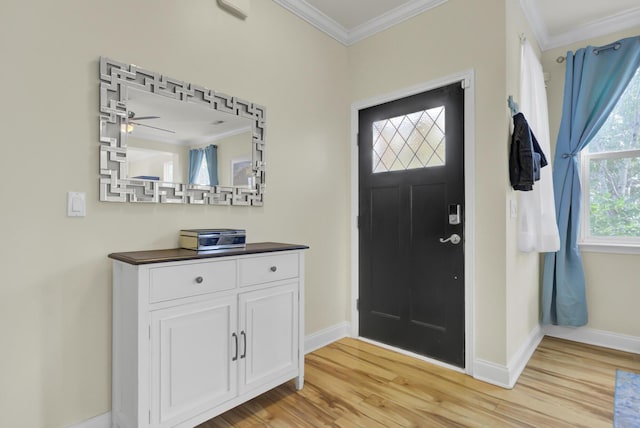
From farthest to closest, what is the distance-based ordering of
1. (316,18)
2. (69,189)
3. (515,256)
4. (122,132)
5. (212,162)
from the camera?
(316,18), (515,256), (212,162), (122,132), (69,189)

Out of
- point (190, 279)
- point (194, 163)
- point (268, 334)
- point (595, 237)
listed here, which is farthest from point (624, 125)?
point (190, 279)

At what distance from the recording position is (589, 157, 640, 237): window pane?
2736 mm

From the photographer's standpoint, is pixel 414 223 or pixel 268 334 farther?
pixel 414 223

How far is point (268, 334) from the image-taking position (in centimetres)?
191

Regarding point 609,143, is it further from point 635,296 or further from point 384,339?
point 384,339

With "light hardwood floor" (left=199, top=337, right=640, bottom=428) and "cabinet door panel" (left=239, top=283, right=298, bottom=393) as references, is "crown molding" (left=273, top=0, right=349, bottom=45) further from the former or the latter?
"light hardwood floor" (left=199, top=337, right=640, bottom=428)

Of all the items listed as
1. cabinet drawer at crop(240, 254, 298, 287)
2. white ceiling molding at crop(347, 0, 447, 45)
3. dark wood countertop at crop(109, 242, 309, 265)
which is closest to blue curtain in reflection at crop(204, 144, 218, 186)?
dark wood countertop at crop(109, 242, 309, 265)

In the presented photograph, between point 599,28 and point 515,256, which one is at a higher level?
point 599,28

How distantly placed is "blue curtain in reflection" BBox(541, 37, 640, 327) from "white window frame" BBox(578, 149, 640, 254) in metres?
0.12

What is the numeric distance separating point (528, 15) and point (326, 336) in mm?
3036

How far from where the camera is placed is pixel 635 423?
174 cm

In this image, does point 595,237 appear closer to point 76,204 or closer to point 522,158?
point 522,158

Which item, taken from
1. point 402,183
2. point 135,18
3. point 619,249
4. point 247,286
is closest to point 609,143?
point 619,249

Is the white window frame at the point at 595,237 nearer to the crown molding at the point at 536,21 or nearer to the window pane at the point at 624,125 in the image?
the window pane at the point at 624,125
